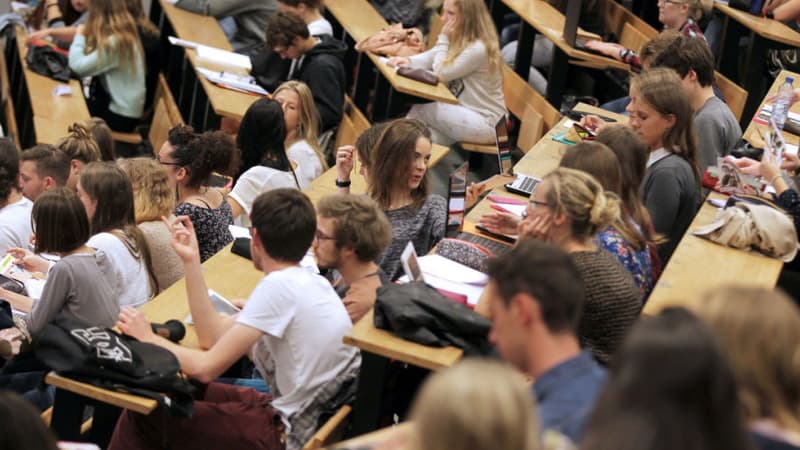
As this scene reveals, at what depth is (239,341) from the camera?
3.13 m

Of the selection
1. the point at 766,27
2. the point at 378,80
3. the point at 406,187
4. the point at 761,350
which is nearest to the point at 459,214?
the point at 406,187

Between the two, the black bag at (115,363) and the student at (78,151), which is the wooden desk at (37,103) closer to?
the student at (78,151)

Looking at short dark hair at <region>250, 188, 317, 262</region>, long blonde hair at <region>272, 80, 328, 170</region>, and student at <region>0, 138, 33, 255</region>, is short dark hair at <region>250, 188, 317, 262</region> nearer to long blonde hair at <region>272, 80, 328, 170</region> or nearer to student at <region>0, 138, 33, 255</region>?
student at <region>0, 138, 33, 255</region>

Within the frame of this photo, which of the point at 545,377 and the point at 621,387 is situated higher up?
the point at 621,387

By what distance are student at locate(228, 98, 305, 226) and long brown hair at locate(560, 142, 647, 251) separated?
1650 mm

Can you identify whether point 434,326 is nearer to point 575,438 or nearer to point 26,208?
point 575,438

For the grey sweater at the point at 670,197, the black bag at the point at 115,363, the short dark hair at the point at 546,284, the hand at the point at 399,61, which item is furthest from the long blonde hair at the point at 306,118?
the short dark hair at the point at 546,284

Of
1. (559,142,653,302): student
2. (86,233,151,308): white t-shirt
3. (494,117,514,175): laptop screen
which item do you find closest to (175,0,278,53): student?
(494,117,514,175): laptop screen

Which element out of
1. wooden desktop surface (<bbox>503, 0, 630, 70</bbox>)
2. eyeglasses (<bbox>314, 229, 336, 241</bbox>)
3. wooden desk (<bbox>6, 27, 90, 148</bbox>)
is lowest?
wooden desk (<bbox>6, 27, 90, 148</bbox>)

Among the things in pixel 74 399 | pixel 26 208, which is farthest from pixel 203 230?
pixel 74 399

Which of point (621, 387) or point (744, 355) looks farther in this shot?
point (744, 355)

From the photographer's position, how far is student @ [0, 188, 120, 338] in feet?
12.2

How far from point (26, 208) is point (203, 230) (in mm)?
806

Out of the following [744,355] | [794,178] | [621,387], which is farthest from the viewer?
[794,178]
